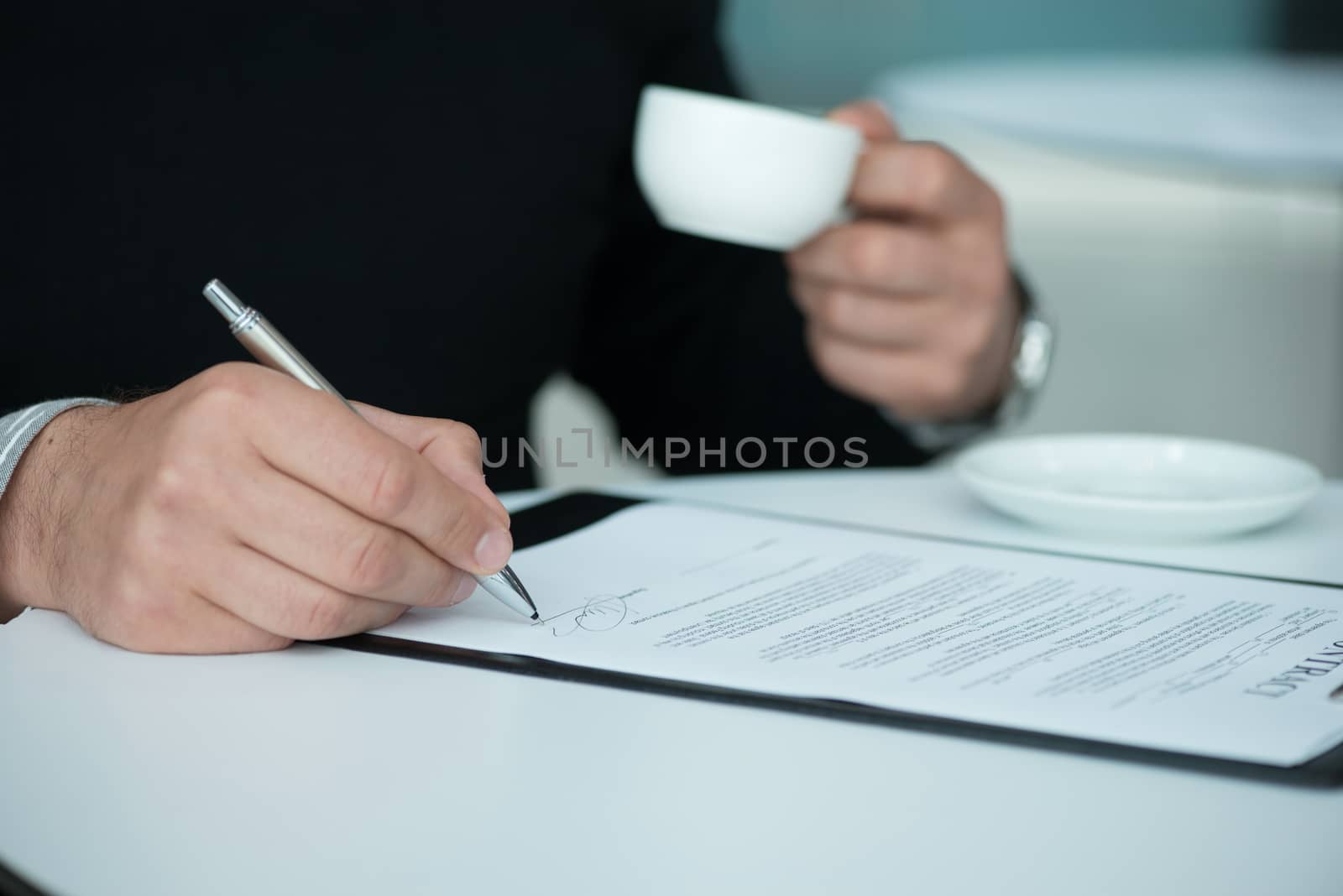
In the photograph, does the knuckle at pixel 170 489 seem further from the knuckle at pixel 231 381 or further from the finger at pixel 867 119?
the finger at pixel 867 119

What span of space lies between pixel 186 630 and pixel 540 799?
0.62 feet

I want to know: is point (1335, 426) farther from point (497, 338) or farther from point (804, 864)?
point (804, 864)

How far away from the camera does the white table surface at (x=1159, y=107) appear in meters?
1.47

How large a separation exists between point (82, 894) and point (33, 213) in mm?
659

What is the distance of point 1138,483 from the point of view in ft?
2.58

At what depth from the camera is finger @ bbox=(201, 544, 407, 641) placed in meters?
0.50

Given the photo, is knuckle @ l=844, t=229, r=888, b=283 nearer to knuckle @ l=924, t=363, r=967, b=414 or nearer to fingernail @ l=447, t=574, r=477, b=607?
knuckle @ l=924, t=363, r=967, b=414

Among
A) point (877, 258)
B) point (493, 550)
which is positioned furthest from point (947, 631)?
point (877, 258)

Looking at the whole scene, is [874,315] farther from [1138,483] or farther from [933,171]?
[1138,483]

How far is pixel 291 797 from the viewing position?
41 cm

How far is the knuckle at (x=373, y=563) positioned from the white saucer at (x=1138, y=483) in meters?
0.35

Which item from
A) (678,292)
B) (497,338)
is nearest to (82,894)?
(497,338)

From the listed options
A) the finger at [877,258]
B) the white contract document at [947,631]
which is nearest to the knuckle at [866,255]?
the finger at [877,258]

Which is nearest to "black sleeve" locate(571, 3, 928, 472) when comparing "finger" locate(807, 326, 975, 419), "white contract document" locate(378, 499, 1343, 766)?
"finger" locate(807, 326, 975, 419)
